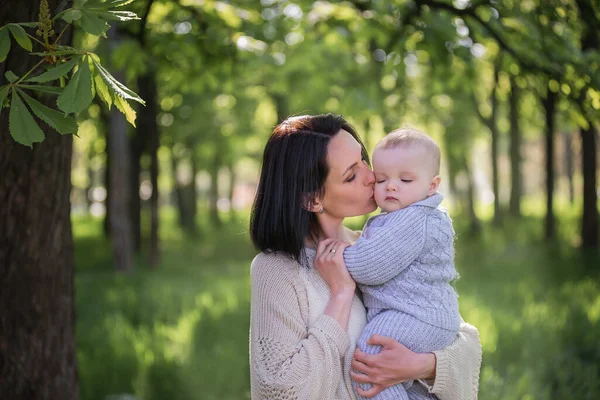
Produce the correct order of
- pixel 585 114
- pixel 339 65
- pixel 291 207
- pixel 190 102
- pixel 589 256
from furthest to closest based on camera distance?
pixel 190 102 → pixel 589 256 → pixel 339 65 → pixel 585 114 → pixel 291 207

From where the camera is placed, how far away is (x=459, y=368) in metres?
2.51

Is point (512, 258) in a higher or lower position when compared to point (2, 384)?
lower

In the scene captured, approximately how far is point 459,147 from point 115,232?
9444mm

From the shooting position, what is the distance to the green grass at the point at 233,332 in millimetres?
5191

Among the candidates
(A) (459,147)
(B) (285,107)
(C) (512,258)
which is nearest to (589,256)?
(C) (512,258)

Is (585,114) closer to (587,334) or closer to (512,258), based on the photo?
(587,334)

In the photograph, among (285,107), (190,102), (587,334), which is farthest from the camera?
(285,107)

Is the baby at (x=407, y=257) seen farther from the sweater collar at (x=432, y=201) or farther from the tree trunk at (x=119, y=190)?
the tree trunk at (x=119, y=190)

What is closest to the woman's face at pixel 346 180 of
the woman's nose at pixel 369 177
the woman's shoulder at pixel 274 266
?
the woman's nose at pixel 369 177

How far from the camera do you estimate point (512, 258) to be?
12.4 m

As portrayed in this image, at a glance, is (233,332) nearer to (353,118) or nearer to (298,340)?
(353,118)

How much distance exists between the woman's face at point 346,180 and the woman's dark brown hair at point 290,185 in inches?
1.0

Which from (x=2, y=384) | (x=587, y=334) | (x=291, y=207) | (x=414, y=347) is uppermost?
(x=291, y=207)

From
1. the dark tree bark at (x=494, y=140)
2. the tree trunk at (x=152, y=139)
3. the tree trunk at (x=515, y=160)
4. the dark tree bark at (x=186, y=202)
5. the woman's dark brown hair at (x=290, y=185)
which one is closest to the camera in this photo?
the woman's dark brown hair at (x=290, y=185)
